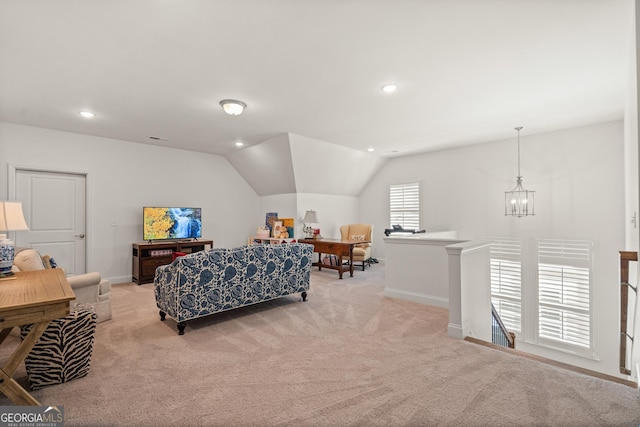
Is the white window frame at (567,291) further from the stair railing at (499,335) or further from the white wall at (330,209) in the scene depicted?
the white wall at (330,209)

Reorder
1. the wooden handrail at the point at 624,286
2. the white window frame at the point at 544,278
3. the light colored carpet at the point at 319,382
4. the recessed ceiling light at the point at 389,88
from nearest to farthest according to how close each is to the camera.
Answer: the light colored carpet at the point at 319,382 → the wooden handrail at the point at 624,286 → the recessed ceiling light at the point at 389,88 → the white window frame at the point at 544,278

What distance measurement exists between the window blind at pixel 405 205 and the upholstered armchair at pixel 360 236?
2.87ft

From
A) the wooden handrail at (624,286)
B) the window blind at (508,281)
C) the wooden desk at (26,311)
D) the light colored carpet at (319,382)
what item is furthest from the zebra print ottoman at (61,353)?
the window blind at (508,281)

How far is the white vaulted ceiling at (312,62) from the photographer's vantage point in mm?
2207

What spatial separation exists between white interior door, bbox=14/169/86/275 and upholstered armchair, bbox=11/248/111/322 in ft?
6.30

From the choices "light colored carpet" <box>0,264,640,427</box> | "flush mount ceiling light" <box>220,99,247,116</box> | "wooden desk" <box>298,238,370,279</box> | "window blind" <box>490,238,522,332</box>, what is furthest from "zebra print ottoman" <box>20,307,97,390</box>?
"window blind" <box>490,238,522,332</box>

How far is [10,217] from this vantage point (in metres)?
2.50

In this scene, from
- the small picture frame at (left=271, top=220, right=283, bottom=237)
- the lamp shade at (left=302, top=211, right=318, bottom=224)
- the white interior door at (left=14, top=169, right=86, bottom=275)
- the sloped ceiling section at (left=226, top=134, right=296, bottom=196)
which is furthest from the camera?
the small picture frame at (left=271, top=220, right=283, bottom=237)

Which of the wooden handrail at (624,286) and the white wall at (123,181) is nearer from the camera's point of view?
the wooden handrail at (624,286)

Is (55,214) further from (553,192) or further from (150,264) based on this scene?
(553,192)

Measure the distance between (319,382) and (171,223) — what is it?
4.74 m

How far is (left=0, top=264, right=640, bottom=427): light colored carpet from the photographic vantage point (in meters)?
1.86

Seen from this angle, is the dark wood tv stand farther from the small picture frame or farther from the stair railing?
the stair railing

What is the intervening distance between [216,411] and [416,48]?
3131 mm
